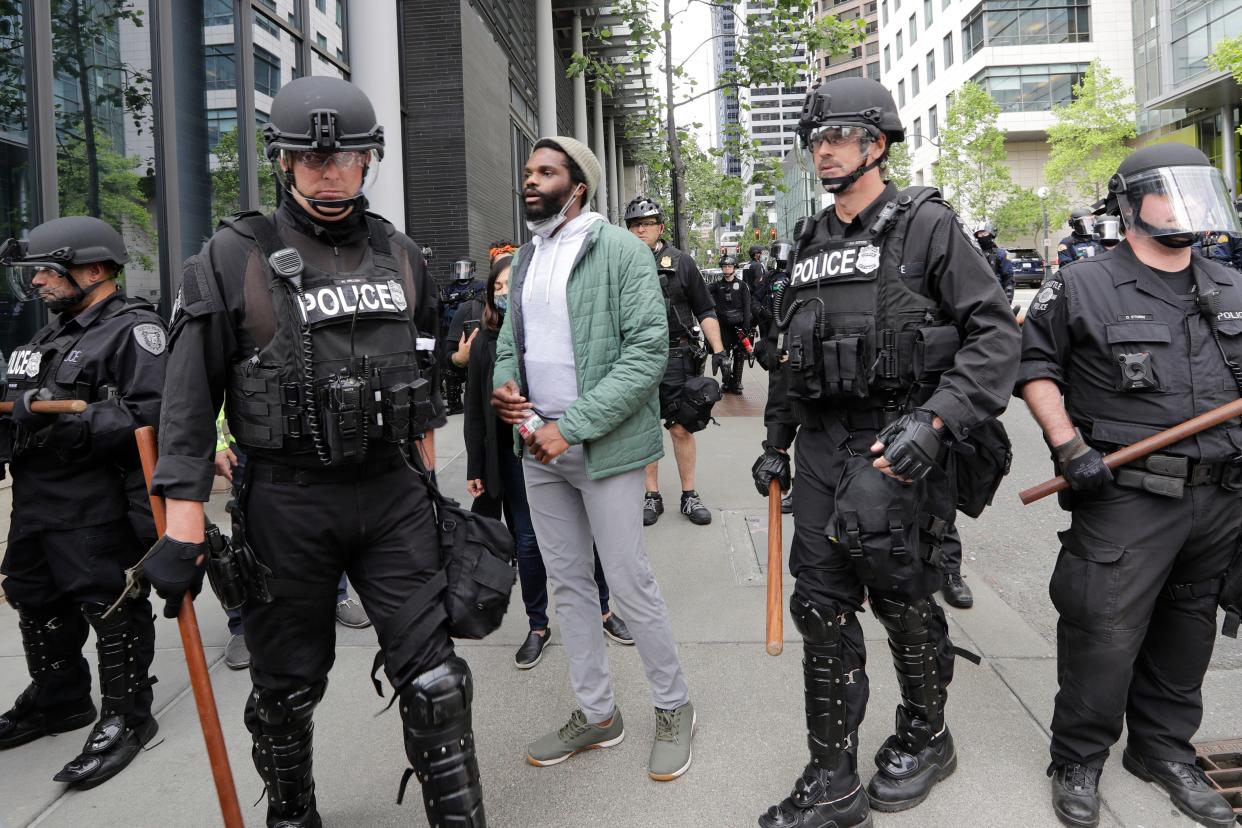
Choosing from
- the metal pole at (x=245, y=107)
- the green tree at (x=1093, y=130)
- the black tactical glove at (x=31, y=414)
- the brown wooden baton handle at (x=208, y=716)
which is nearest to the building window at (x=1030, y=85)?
the green tree at (x=1093, y=130)

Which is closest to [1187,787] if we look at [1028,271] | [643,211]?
[643,211]

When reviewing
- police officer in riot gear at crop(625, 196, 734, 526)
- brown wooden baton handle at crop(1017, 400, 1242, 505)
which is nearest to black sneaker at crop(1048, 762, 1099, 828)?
brown wooden baton handle at crop(1017, 400, 1242, 505)

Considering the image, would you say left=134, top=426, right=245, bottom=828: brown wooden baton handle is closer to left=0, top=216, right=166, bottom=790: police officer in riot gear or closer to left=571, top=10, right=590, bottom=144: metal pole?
left=0, top=216, right=166, bottom=790: police officer in riot gear

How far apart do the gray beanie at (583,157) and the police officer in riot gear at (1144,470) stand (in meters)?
1.54

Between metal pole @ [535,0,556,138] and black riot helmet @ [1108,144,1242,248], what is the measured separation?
18128mm

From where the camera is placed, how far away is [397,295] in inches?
103

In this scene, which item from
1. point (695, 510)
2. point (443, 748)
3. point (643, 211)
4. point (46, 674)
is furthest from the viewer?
point (695, 510)

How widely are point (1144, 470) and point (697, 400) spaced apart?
2.53 meters

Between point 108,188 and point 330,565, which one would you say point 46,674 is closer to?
point 330,565

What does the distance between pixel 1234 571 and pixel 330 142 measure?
297 centimetres

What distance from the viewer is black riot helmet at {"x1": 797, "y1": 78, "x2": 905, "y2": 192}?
116 inches

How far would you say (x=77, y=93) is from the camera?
6.15m

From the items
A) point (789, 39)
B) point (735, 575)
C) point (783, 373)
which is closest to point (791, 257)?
point (783, 373)

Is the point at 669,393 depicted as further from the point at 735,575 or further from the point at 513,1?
the point at 513,1
